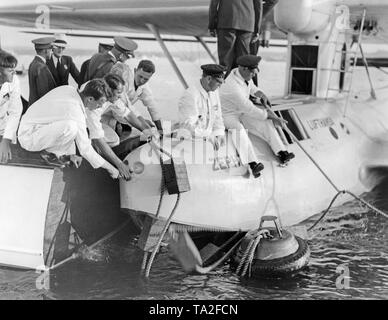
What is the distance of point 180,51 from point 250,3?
5877 mm

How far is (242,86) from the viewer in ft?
23.1

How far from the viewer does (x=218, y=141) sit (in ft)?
21.5

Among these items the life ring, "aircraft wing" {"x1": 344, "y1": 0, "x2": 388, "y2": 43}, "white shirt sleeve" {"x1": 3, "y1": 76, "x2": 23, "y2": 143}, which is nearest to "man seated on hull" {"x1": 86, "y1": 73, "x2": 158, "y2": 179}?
"white shirt sleeve" {"x1": 3, "y1": 76, "x2": 23, "y2": 143}

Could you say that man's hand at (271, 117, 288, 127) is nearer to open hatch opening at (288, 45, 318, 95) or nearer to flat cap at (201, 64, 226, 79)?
flat cap at (201, 64, 226, 79)

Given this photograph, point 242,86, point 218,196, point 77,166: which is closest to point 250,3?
point 242,86

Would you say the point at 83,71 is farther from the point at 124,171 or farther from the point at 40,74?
the point at 124,171

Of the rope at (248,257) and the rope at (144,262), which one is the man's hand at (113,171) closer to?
the rope at (144,262)

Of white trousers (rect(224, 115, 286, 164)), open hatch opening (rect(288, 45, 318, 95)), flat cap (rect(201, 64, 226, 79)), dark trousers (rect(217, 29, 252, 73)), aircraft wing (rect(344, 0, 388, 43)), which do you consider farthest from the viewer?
open hatch opening (rect(288, 45, 318, 95))

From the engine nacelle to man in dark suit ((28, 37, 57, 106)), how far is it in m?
4.29

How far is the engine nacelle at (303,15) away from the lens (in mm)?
9188

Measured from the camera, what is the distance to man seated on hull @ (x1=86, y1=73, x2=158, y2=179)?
5.57m

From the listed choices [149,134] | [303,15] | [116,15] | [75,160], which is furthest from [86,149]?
[116,15]

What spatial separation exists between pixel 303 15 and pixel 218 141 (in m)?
3.75
